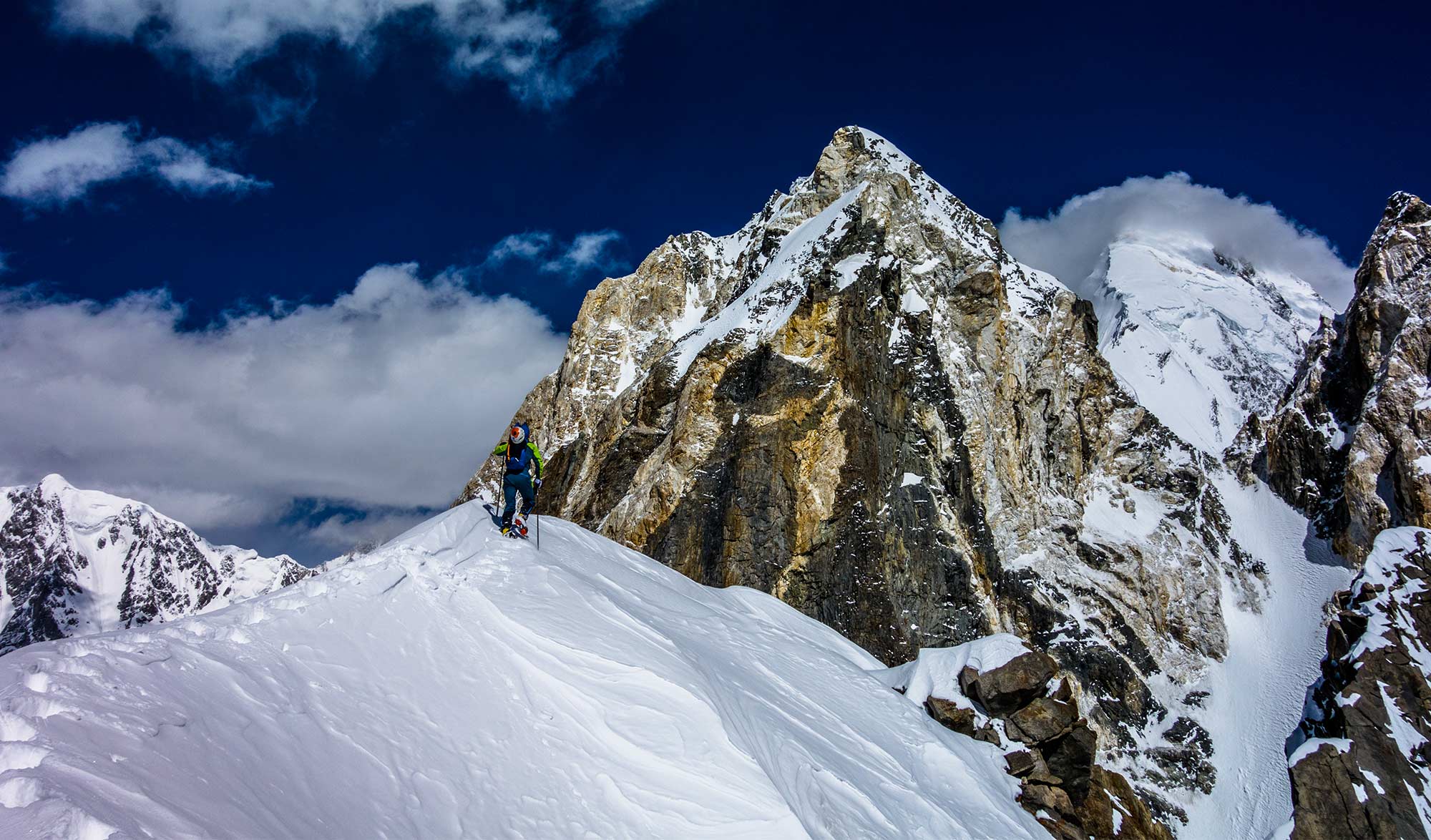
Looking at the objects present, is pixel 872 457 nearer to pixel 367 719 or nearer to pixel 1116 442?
pixel 1116 442

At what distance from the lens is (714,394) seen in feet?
155

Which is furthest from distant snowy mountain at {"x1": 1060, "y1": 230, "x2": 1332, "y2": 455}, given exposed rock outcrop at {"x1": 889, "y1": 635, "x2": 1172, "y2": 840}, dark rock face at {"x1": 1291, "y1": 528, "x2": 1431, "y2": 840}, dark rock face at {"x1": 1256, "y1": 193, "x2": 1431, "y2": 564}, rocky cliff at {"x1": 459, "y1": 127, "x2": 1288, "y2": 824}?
exposed rock outcrop at {"x1": 889, "y1": 635, "x2": 1172, "y2": 840}

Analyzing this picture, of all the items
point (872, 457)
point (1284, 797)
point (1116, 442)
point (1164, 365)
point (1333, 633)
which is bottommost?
point (1284, 797)

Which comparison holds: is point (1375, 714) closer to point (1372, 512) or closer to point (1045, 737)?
point (1045, 737)

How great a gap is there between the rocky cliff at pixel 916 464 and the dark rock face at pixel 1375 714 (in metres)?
16.3

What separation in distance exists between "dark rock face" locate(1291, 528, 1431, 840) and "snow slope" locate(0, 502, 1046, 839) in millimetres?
21029

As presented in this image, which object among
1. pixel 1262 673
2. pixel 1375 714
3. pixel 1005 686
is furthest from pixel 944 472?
pixel 1262 673

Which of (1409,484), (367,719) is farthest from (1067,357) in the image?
(367,719)

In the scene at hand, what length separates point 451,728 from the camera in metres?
8.42

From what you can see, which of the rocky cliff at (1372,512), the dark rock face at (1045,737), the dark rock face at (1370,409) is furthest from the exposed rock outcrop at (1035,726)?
the dark rock face at (1370,409)

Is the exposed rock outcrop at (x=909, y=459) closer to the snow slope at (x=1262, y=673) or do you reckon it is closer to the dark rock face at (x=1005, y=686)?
the snow slope at (x=1262, y=673)

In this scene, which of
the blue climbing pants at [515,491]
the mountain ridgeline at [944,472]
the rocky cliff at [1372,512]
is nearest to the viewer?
the blue climbing pants at [515,491]

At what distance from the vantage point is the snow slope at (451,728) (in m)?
5.92

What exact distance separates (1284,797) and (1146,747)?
7.66 metres
